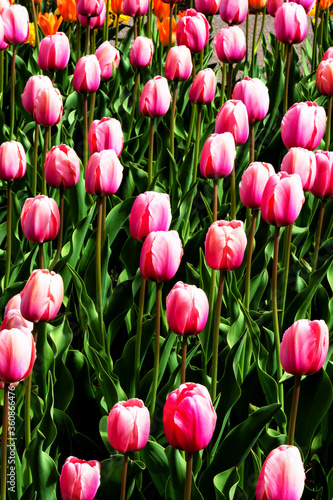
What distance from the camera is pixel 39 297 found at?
1223 millimetres

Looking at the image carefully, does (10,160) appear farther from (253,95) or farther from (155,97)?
(253,95)

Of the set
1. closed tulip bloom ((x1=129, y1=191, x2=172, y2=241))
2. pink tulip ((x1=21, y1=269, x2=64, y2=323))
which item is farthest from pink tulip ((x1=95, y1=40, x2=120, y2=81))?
pink tulip ((x1=21, y1=269, x2=64, y2=323))

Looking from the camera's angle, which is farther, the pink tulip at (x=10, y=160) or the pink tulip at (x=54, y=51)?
the pink tulip at (x=54, y=51)

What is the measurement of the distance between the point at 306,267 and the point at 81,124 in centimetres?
111

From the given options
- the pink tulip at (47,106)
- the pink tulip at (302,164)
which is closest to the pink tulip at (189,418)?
the pink tulip at (302,164)

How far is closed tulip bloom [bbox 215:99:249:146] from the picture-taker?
1866 millimetres

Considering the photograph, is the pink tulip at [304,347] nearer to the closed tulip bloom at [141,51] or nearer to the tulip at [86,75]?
the tulip at [86,75]

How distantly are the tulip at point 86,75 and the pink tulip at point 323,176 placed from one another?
770mm

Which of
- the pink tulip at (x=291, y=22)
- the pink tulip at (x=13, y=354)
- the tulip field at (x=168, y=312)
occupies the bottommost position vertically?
the tulip field at (x=168, y=312)

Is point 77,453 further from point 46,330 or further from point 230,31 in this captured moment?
point 230,31

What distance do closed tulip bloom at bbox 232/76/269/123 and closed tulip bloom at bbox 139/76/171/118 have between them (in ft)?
0.65

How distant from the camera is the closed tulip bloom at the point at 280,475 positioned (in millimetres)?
913

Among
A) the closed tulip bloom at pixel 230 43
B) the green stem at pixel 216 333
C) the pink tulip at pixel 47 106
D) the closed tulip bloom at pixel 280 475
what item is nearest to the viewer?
the closed tulip bloom at pixel 280 475

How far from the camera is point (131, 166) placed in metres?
2.38
